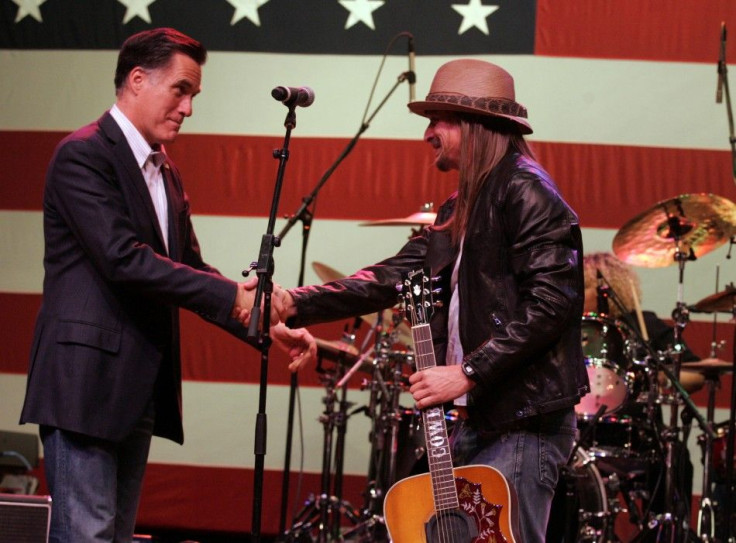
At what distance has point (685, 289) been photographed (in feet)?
20.1

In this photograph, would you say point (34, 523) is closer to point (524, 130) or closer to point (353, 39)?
point (524, 130)

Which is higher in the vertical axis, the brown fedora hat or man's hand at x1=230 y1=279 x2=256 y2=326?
the brown fedora hat

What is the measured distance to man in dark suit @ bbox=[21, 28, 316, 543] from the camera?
8.70 feet

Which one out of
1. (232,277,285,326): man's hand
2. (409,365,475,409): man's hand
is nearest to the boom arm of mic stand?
(232,277,285,326): man's hand

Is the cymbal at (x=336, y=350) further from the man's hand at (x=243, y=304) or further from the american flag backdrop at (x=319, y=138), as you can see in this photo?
the man's hand at (x=243, y=304)

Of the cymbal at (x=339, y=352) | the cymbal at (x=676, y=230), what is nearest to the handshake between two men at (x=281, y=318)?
the cymbal at (x=339, y=352)

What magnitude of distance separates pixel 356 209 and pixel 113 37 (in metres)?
2.03

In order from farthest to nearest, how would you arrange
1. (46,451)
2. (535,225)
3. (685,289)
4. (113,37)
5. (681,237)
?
1. (113,37)
2. (685,289)
3. (681,237)
4. (535,225)
5. (46,451)

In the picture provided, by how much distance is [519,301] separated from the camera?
2.90m

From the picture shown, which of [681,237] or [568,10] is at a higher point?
[568,10]

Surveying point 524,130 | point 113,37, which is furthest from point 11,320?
point 524,130

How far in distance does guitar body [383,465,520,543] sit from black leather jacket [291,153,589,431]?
0.17 m

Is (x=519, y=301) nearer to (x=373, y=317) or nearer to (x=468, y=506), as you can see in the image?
(x=468, y=506)

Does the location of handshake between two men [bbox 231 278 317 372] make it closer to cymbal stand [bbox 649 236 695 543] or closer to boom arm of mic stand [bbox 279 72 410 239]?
boom arm of mic stand [bbox 279 72 410 239]
